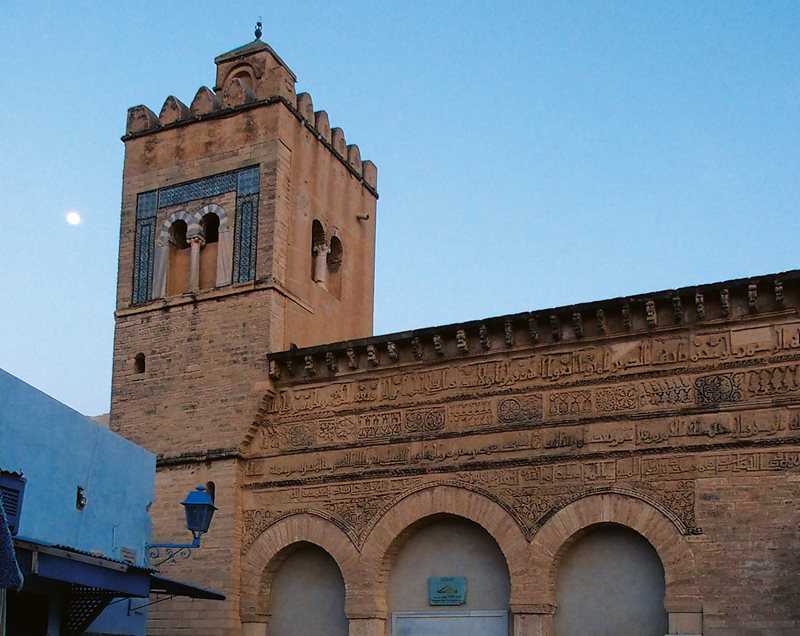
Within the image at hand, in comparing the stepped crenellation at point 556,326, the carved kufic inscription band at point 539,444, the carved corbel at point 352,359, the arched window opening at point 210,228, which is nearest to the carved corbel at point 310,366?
the stepped crenellation at point 556,326

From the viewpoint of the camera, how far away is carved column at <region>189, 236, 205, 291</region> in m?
14.1

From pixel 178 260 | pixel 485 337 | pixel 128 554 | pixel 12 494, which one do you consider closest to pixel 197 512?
pixel 128 554

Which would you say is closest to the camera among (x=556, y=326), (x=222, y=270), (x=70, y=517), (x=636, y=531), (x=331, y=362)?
(x=70, y=517)

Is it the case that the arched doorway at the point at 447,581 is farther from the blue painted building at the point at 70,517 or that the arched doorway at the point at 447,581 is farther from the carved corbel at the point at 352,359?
the blue painted building at the point at 70,517

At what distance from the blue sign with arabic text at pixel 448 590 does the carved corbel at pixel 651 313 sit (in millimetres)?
3247

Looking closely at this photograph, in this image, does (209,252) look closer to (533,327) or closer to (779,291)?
(533,327)

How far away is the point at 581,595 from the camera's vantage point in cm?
1084

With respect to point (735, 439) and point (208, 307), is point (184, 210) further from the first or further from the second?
point (735, 439)

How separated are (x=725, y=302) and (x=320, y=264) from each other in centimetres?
587

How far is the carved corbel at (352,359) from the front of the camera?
12.5 metres

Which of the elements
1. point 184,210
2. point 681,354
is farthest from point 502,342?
point 184,210

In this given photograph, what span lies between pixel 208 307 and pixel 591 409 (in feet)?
16.9

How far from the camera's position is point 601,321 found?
1113cm

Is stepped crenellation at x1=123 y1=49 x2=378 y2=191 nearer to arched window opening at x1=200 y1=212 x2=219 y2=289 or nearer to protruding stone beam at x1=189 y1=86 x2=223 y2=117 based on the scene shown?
protruding stone beam at x1=189 y1=86 x2=223 y2=117
